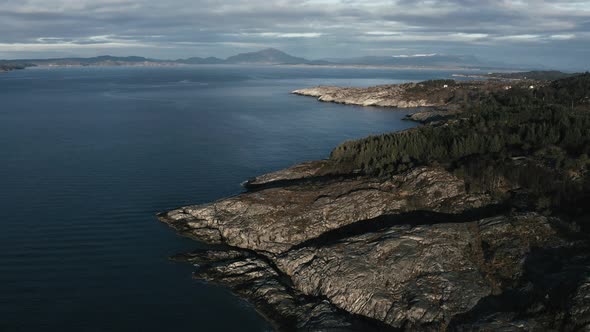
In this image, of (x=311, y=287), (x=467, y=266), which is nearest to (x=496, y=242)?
(x=467, y=266)

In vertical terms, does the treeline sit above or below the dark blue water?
above

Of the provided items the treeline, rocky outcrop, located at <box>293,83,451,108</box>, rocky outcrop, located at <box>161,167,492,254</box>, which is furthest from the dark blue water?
rocky outcrop, located at <box>293,83,451,108</box>

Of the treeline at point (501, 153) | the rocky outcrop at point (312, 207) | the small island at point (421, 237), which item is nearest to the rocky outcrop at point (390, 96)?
the treeline at point (501, 153)

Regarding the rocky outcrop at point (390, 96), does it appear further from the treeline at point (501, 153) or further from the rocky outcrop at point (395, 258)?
the rocky outcrop at point (395, 258)


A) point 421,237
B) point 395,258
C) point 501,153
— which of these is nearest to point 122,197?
point 395,258

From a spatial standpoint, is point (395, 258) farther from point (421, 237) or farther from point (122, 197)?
point (122, 197)

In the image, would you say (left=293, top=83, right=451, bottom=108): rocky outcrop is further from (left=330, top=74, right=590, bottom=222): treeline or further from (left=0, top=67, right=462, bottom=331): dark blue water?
(left=330, top=74, right=590, bottom=222): treeline

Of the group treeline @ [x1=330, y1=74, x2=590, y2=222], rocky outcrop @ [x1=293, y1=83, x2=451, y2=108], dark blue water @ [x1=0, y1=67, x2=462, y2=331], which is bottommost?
dark blue water @ [x1=0, y1=67, x2=462, y2=331]
